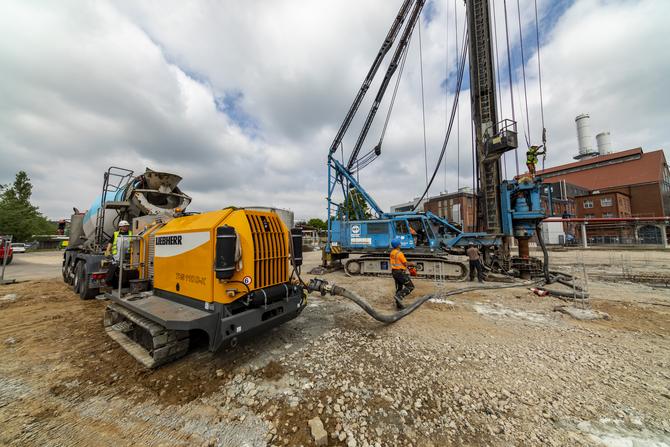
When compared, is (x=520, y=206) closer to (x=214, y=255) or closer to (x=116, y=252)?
(x=214, y=255)

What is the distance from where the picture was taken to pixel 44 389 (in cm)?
297

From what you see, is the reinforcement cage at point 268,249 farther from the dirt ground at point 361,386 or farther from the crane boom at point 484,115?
the crane boom at point 484,115

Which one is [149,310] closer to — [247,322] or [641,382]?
[247,322]

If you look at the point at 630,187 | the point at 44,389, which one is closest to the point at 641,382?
the point at 44,389

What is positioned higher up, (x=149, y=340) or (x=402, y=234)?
(x=402, y=234)

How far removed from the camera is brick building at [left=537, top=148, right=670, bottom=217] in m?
39.5

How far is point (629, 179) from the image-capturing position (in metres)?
41.9

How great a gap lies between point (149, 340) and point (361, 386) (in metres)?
3.10

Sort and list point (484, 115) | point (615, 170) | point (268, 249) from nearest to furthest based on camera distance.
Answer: point (268, 249), point (484, 115), point (615, 170)

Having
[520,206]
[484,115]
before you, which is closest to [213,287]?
[520,206]

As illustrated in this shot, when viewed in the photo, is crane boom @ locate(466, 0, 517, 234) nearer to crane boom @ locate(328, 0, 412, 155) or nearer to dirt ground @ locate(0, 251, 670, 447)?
crane boom @ locate(328, 0, 412, 155)

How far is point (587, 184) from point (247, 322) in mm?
63543

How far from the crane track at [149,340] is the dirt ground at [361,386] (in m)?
0.23

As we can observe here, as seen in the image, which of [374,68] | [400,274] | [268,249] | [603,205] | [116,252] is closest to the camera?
[268,249]
